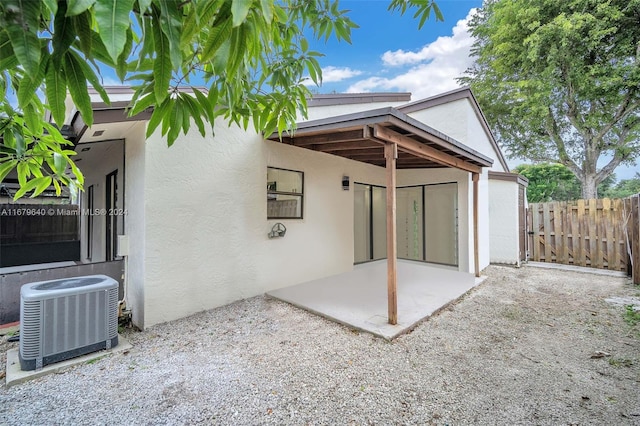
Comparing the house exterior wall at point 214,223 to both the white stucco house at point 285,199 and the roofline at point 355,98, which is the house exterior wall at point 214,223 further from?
the roofline at point 355,98

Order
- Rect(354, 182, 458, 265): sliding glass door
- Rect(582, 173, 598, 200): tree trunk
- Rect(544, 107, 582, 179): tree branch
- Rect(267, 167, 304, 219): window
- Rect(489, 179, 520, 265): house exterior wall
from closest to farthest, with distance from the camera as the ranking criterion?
Rect(267, 167, 304, 219): window < Rect(354, 182, 458, 265): sliding glass door < Rect(489, 179, 520, 265): house exterior wall < Rect(582, 173, 598, 200): tree trunk < Rect(544, 107, 582, 179): tree branch

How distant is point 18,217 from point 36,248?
1.08 m

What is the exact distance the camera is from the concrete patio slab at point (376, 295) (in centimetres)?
432

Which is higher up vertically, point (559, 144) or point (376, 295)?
point (559, 144)

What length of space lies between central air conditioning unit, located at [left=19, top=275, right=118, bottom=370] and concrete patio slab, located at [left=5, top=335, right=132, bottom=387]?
50 millimetres

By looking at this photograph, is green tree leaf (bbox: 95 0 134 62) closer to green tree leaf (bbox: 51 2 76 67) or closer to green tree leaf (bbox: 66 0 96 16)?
green tree leaf (bbox: 66 0 96 16)

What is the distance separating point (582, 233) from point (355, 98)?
7.75 metres

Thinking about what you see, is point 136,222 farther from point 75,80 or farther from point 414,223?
point 414,223

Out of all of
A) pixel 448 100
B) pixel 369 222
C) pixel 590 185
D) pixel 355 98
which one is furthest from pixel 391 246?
pixel 590 185

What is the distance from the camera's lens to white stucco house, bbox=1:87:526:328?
172 inches

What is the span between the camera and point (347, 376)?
9.91 ft

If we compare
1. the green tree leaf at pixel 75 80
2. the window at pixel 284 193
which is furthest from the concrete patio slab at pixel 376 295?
the green tree leaf at pixel 75 80

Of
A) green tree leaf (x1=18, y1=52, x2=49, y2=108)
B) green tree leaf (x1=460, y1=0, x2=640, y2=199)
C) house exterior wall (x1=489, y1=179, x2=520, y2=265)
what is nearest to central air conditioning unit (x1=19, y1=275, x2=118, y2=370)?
green tree leaf (x1=18, y1=52, x2=49, y2=108)

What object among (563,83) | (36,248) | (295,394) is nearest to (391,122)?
(295,394)
